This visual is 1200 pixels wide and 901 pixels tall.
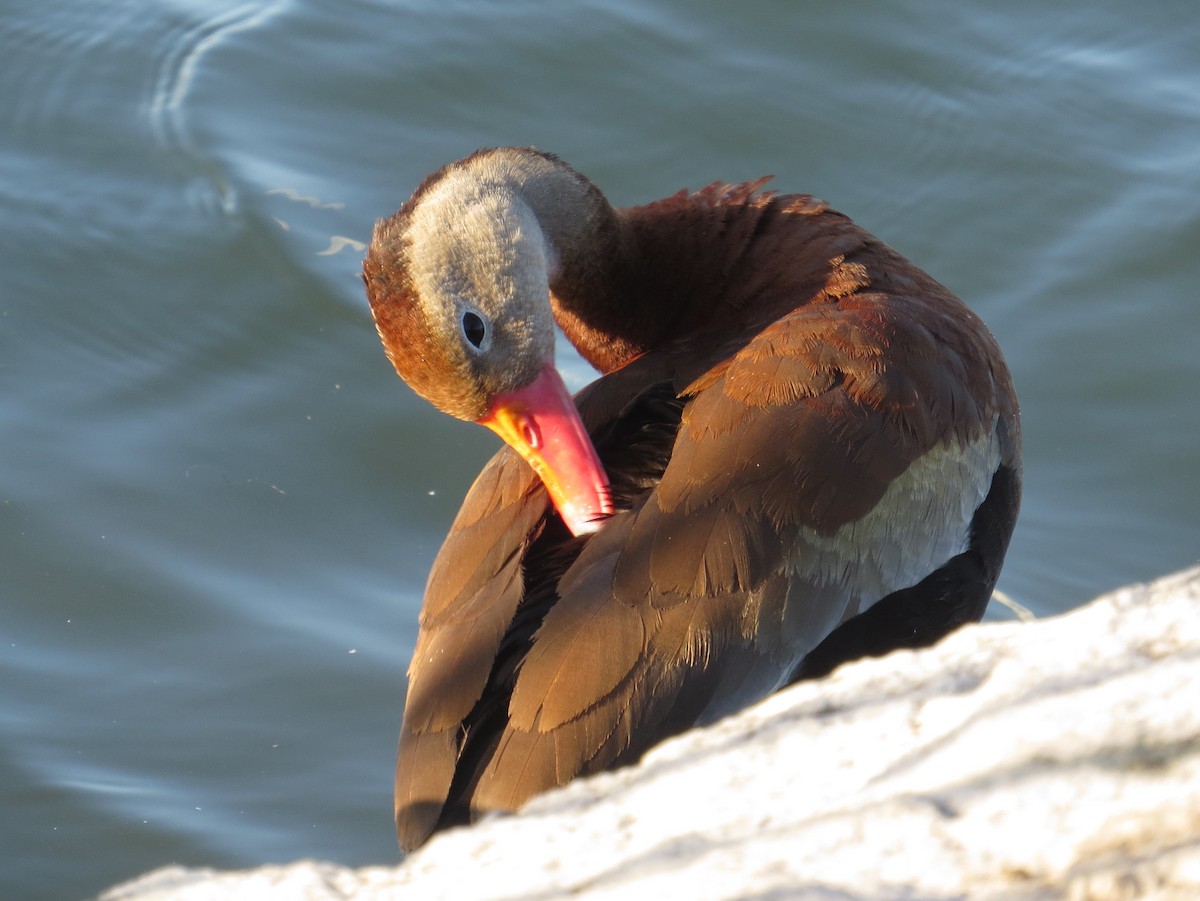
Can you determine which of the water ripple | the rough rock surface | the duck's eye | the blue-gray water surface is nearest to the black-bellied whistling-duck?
the duck's eye

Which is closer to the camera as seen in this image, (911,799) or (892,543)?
(911,799)

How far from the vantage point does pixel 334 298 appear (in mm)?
5312

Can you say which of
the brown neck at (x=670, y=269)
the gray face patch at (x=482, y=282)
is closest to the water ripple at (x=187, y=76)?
the brown neck at (x=670, y=269)

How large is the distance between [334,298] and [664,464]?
247 centimetres

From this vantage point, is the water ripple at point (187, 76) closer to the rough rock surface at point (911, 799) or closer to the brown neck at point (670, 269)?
the brown neck at point (670, 269)

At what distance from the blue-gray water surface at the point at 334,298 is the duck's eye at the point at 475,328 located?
45.9 inches

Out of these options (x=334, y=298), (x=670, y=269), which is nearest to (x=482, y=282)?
(x=670, y=269)

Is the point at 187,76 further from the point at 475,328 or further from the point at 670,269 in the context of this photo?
the point at 475,328

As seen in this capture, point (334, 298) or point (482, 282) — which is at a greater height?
point (482, 282)

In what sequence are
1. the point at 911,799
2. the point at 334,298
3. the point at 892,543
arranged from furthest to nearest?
the point at 334,298 < the point at 892,543 < the point at 911,799

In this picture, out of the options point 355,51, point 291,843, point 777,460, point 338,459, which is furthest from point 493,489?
point 355,51

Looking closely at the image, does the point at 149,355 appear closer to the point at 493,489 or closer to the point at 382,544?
the point at 382,544

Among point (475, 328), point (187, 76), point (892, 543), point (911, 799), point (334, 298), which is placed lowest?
point (334, 298)

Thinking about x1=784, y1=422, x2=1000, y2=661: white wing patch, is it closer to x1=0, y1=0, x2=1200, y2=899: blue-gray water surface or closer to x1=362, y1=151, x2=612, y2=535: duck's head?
x1=362, y1=151, x2=612, y2=535: duck's head
